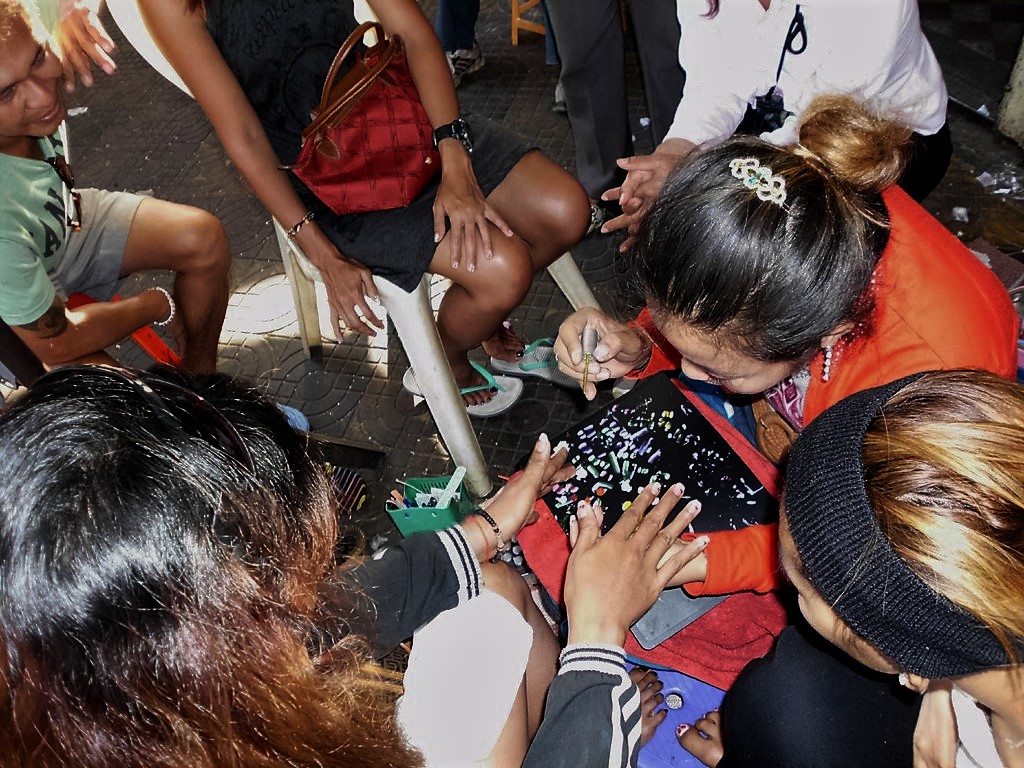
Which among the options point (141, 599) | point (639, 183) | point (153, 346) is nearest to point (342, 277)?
point (639, 183)

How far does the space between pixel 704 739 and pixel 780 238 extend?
982mm

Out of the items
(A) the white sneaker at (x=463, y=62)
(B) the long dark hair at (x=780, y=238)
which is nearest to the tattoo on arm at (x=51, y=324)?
(B) the long dark hair at (x=780, y=238)

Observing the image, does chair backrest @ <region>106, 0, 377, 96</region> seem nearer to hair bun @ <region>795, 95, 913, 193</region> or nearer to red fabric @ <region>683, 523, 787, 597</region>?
hair bun @ <region>795, 95, 913, 193</region>

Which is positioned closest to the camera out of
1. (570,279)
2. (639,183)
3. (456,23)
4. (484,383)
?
(639,183)

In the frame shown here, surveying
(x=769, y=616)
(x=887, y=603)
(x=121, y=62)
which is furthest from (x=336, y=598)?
(x=121, y=62)

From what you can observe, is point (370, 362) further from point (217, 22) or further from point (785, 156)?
point (785, 156)

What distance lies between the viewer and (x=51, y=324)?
193 cm

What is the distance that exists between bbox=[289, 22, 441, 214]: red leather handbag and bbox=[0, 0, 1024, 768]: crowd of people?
0.07 meters

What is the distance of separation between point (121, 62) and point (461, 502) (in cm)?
397

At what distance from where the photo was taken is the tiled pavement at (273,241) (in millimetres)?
2463

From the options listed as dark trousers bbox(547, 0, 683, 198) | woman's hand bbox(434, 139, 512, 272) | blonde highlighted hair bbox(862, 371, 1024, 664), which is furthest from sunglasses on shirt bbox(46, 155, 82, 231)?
blonde highlighted hair bbox(862, 371, 1024, 664)

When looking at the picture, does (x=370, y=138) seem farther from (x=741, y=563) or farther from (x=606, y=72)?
(x=741, y=563)

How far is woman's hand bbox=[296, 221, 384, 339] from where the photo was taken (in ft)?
6.57

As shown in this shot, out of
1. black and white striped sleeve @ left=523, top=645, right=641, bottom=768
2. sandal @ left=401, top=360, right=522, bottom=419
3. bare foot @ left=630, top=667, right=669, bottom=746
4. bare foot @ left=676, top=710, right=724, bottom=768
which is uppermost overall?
black and white striped sleeve @ left=523, top=645, right=641, bottom=768
